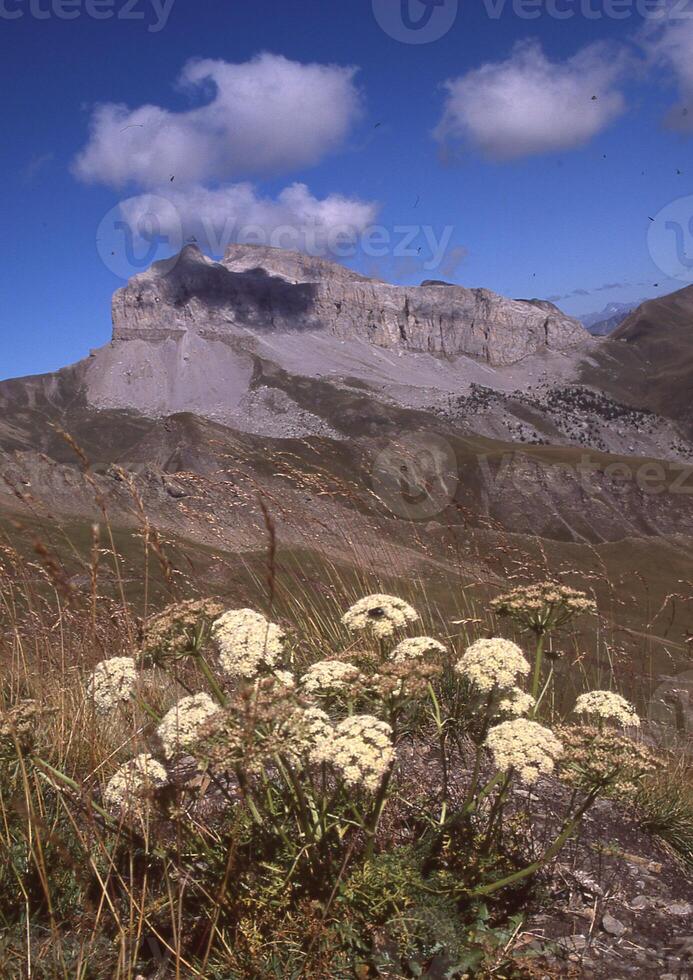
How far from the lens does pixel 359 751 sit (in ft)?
7.96

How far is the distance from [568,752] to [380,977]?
1.10m

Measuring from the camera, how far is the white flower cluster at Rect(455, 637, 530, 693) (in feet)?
9.48

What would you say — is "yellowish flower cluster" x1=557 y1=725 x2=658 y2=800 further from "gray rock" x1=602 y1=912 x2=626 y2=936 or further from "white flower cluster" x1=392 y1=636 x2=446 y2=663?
"gray rock" x1=602 y1=912 x2=626 y2=936

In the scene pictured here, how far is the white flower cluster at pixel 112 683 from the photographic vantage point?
3004mm

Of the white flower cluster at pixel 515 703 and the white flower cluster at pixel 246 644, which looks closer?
the white flower cluster at pixel 246 644

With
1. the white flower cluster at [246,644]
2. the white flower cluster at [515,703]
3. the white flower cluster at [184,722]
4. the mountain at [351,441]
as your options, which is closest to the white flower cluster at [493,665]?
the white flower cluster at [515,703]

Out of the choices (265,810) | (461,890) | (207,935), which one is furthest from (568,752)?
(207,935)

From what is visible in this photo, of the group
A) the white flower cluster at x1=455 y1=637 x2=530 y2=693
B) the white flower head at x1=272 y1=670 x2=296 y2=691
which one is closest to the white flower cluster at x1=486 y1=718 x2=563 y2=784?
the white flower cluster at x1=455 y1=637 x2=530 y2=693

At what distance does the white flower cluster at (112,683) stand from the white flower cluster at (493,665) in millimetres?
1457

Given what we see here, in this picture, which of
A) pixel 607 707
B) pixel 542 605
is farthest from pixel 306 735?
pixel 607 707

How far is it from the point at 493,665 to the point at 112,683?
1.71m

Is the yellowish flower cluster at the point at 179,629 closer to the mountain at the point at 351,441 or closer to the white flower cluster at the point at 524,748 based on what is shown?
the mountain at the point at 351,441

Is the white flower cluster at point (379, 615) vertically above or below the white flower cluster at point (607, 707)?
above

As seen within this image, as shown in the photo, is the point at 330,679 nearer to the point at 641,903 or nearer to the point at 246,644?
the point at 246,644
